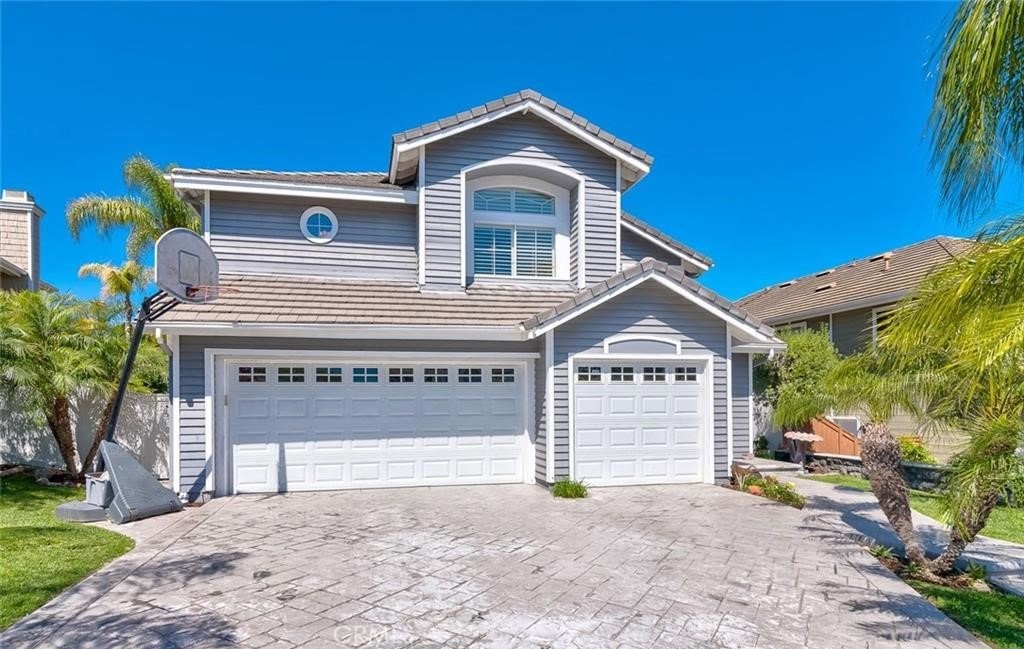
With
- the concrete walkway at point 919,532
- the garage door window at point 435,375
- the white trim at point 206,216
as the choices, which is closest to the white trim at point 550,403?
the garage door window at point 435,375

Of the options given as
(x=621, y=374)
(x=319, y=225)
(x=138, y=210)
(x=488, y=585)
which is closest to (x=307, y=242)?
(x=319, y=225)

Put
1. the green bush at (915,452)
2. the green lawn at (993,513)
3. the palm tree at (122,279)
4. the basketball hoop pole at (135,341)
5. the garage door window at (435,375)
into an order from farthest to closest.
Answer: the palm tree at (122,279) < the green bush at (915,452) < the garage door window at (435,375) < the green lawn at (993,513) < the basketball hoop pole at (135,341)

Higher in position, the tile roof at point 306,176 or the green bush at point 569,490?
the tile roof at point 306,176

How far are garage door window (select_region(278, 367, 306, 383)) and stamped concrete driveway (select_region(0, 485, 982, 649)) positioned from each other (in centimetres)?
214

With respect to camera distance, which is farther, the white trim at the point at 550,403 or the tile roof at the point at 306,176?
the tile roof at the point at 306,176

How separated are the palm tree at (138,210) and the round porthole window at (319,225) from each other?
7.37 metres

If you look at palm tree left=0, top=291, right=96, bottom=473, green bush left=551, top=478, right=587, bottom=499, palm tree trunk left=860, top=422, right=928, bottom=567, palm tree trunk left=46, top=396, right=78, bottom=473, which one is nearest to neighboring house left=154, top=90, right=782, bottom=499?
green bush left=551, top=478, right=587, bottom=499

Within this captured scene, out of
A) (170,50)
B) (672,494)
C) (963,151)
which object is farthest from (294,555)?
(170,50)

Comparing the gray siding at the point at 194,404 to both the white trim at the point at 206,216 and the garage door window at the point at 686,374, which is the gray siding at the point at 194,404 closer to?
the white trim at the point at 206,216

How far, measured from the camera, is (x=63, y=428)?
33.8 feet

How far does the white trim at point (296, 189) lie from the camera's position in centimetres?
986

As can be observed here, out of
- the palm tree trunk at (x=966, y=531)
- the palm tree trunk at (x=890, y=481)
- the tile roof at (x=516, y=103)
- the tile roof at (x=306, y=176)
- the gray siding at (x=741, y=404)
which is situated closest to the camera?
the palm tree trunk at (x=966, y=531)

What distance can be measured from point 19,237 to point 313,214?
1236 cm

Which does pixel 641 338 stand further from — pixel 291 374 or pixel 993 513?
pixel 993 513
